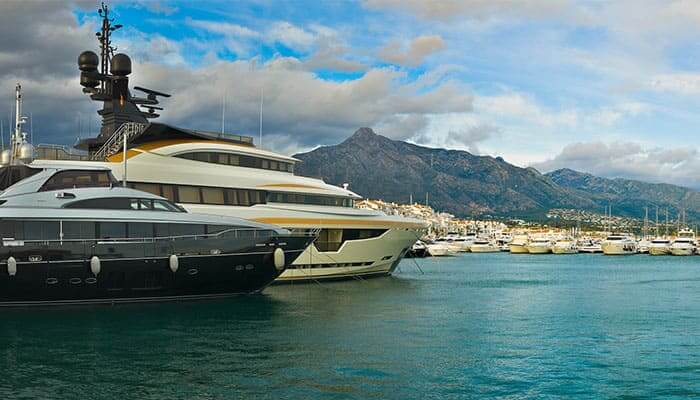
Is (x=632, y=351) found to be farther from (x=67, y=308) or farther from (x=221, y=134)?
(x=221, y=134)

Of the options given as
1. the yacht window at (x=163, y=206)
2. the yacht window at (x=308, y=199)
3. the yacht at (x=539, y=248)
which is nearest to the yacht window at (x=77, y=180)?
the yacht window at (x=163, y=206)

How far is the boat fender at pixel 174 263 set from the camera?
26938 millimetres

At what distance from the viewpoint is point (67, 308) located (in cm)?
2662

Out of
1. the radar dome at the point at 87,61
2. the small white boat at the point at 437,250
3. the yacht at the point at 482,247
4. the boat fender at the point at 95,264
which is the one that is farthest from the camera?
the yacht at the point at 482,247

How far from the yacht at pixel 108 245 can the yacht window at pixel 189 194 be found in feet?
16.3

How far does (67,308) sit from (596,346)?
19852 mm

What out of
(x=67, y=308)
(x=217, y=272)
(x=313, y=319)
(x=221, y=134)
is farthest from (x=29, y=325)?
(x=221, y=134)

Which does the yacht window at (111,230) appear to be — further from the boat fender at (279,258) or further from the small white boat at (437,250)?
the small white boat at (437,250)

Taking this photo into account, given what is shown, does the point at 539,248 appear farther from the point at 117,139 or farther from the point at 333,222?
the point at 117,139

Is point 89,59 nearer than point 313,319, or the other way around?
point 313,319

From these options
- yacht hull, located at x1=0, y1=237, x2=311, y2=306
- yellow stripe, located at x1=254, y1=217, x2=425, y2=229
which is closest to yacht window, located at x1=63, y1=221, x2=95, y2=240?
yacht hull, located at x1=0, y1=237, x2=311, y2=306

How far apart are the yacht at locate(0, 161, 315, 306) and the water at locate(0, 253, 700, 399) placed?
0.93m

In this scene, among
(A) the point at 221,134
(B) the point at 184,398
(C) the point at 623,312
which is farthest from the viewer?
(A) the point at 221,134

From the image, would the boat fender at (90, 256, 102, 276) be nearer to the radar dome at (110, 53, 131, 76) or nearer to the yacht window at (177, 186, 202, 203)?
the yacht window at (177, 186, 202, 203)
